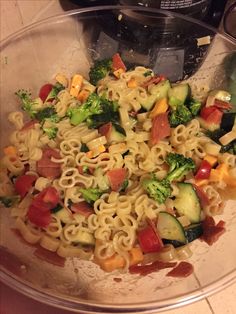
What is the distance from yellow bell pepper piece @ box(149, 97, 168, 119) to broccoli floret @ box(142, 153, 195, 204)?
124mm

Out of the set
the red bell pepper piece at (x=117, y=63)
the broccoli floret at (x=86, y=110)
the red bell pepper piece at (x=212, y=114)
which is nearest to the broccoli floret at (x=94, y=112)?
the broccoli floret at (x=86, y=110)

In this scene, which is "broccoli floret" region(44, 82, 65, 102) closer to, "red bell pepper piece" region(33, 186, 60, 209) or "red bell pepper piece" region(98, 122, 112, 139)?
"red bell pepper piece" region(98, 122, 112, 139)

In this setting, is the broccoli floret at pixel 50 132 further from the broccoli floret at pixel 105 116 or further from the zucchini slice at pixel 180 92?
the zucchini slice at pixel 180 92

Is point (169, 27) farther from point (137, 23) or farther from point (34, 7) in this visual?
point (34, 7)

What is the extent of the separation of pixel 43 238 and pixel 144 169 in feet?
0.98

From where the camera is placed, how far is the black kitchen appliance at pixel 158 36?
1.19 meters

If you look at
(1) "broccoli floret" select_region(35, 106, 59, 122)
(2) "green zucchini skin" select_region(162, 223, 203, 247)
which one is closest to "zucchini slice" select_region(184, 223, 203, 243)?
(2) "green zucchini skin" select_region(162, 223, 203, 247)

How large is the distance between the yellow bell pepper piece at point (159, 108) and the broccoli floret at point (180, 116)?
3 centimetres

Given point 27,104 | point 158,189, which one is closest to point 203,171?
point 158,189

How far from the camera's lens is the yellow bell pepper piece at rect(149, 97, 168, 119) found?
1145mm

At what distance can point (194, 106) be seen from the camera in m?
1.16

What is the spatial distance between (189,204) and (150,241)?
0.13 m

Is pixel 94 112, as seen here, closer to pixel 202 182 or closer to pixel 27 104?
pixel 27 104

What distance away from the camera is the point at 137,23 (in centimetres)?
119
